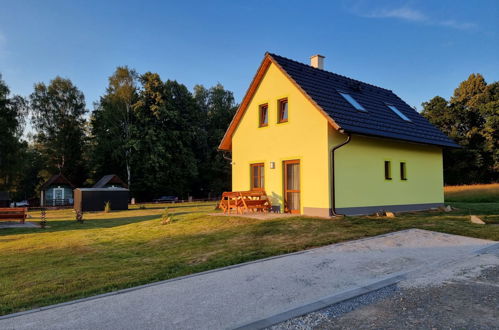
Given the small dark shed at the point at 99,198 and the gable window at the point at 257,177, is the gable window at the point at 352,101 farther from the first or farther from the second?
the small dark shed at the point at 99,198

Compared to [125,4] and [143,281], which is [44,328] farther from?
[125,4]

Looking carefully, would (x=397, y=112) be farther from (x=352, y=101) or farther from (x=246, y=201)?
(x=246, y=201)

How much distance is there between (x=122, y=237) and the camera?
12.3 metres

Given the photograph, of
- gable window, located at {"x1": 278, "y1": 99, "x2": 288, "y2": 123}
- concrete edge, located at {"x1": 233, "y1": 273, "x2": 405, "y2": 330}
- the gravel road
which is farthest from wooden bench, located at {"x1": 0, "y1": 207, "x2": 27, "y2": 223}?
the gravel road

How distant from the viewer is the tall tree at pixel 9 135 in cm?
3400

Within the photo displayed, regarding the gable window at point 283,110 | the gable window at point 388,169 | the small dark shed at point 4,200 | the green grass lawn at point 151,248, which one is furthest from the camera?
the small dark shed at point 4,200

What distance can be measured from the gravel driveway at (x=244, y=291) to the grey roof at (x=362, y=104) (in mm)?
5789

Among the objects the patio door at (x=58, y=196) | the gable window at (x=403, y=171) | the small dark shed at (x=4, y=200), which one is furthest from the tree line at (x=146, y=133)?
the gable window at (x=403, y=171)

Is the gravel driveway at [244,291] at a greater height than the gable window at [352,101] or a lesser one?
lesser

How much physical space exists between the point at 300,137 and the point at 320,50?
725 centimetres

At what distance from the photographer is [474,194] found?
2570 centimetres

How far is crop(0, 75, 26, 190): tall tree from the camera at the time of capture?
34.0m

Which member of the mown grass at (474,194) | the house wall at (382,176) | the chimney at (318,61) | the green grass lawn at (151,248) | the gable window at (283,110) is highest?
the chimney at (318,61)

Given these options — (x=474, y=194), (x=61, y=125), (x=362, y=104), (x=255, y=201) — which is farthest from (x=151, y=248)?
(x=61, y=125)
